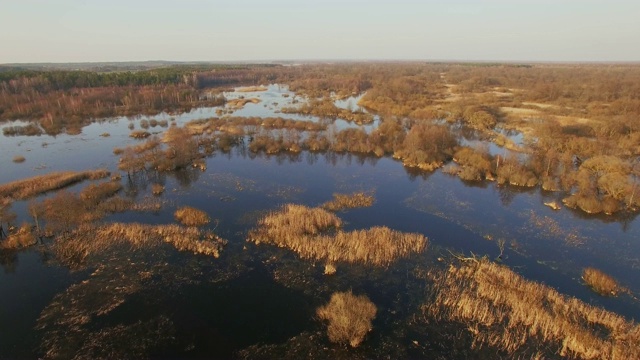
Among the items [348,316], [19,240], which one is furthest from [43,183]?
[348,316]

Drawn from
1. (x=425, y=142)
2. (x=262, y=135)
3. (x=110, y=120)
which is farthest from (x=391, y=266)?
(x=110, y=120)

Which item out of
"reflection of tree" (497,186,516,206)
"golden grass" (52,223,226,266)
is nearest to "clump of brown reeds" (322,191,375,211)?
"golden grass" (52,223,226,266)

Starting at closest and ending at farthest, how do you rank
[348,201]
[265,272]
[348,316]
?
[348,316]
[265,272]
[348,201]

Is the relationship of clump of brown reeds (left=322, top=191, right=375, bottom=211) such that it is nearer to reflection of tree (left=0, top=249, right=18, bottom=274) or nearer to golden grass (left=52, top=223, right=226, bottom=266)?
golden grass (left=52, top=223, right=226, bottom=266)

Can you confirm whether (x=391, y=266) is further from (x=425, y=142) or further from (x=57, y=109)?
(x=57, y=109)

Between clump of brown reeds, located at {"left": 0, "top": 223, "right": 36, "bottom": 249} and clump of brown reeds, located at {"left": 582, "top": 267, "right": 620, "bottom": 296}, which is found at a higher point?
clump of brown reeds, located at {"left": 0, "top": 223, "right": 36, "bottom": 249}

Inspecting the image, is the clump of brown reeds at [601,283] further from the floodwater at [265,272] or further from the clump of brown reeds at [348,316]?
the clump of brown reeds at [348,316]

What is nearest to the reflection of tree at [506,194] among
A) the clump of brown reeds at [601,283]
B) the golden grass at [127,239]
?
the clump of brown reeds at [601,283]

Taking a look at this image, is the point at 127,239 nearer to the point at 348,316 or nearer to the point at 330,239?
the point at 330,239
